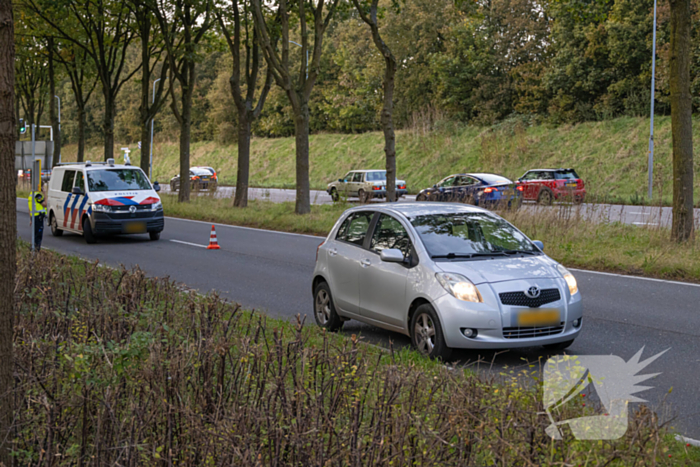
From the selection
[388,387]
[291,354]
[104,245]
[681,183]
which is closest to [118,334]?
[291,354]

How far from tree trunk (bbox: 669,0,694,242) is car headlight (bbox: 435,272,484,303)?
8.85m

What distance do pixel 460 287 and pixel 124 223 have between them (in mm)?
13501

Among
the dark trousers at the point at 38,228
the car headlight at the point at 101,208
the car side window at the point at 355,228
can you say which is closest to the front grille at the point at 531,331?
the car side window at the point at 355,228

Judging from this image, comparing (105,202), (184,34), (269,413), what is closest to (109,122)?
(184,34)

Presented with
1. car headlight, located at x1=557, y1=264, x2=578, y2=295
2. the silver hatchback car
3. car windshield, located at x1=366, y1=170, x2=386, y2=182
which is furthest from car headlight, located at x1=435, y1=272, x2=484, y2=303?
car windshield, located at x1=366, y1=170, x2=386, y2=182

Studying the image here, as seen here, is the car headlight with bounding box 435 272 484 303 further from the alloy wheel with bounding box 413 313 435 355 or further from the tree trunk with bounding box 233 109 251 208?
the tree trunk with bounding box 233 109 251 208

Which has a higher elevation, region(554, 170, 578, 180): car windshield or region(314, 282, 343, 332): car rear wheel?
region(554, 170, 578, 180): car windshield

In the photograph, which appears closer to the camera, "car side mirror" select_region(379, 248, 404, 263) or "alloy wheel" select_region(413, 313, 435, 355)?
"alloy wheel" select_region(413, 313, 435, 355)

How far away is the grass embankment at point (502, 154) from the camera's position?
35969mm

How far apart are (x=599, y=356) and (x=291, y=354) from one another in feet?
11.9

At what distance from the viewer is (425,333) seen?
7176 mm

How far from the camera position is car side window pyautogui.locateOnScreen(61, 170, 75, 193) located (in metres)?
19.7

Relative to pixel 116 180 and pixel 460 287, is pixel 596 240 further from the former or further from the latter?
pixel 116 180

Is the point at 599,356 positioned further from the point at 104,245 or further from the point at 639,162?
the point at 639,162
